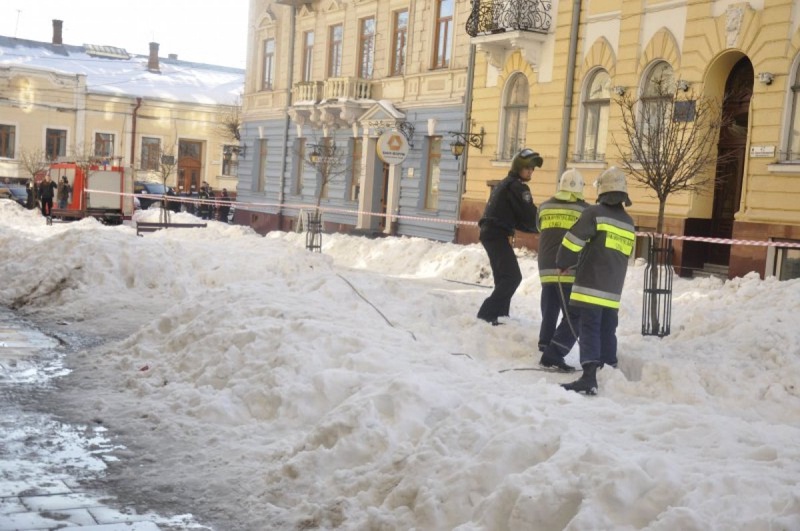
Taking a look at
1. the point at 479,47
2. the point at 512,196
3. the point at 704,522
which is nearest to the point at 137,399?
the point at 512,196

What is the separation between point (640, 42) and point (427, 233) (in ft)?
28.1

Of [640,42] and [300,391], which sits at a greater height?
[640,42]

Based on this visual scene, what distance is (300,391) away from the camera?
7121mm

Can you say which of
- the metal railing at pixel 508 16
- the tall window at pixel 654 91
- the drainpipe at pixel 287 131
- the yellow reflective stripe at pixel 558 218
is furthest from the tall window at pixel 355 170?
the yellow reflective stripe at pixel 558 218

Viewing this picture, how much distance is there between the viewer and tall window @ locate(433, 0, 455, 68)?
87.0ft

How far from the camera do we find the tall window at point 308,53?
33.8 m

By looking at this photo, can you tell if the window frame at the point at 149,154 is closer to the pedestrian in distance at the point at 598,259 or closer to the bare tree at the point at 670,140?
the bare tree at the point at 670,140

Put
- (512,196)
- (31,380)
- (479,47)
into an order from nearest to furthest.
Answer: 1. (31,380)
2. (512,196)
3. (479,47)

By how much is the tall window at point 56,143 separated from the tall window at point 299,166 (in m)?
25.1

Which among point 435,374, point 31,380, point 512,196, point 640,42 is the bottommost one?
point 31,380

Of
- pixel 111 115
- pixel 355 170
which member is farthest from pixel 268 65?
pixel 111 115

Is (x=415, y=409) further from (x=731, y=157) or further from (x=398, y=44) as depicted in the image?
(x=398, y=44)

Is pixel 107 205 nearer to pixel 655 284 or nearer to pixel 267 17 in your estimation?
pixel 267 17

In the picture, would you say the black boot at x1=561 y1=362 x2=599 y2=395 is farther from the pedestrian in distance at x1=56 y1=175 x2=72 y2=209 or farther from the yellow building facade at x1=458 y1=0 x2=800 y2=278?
the pedestrian in distance at x1=56 y1=175 x2=72 y2=209
